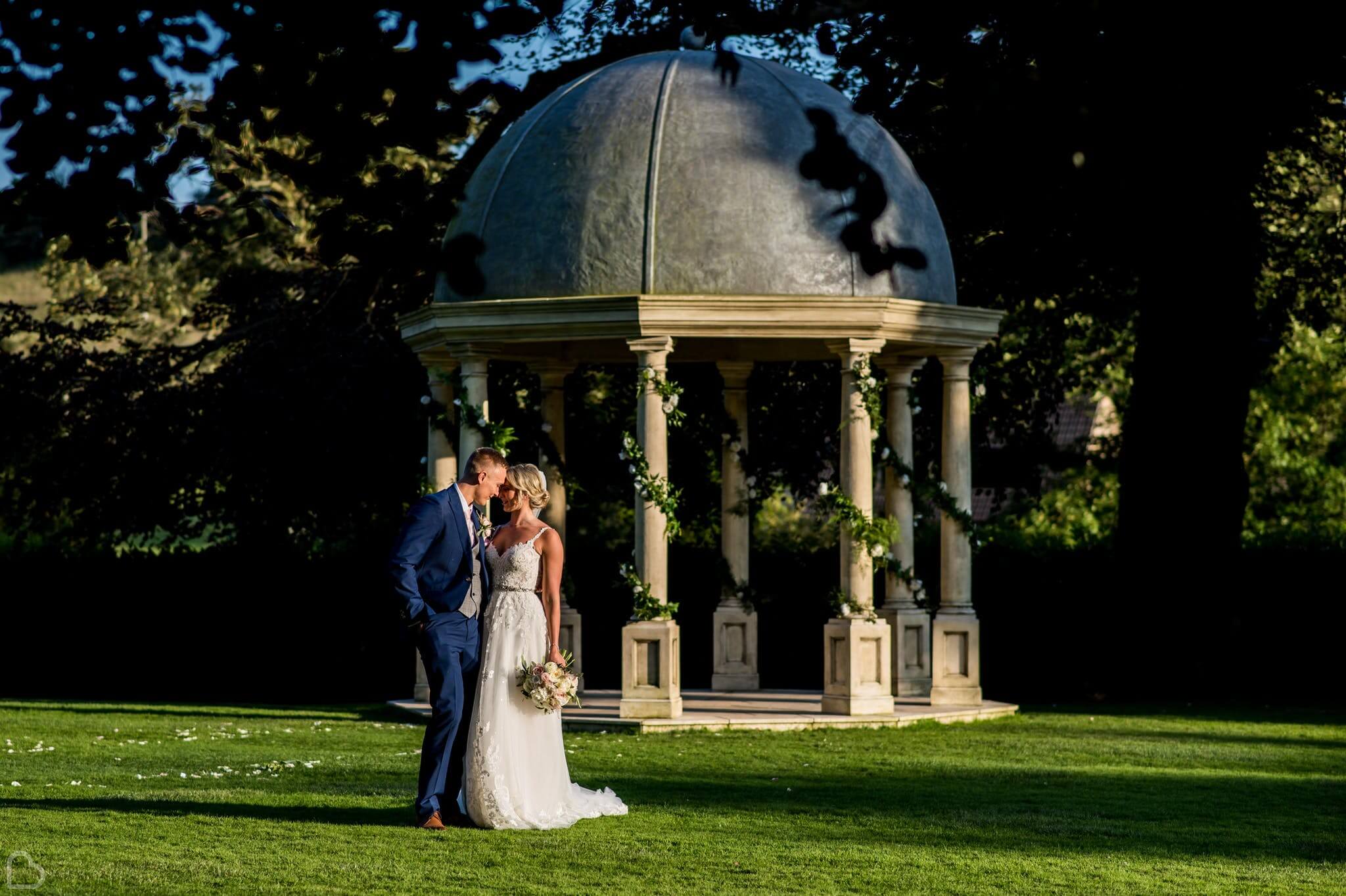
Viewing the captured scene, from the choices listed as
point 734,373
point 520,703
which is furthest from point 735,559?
point 520,703

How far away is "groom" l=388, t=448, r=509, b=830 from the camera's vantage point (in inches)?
393

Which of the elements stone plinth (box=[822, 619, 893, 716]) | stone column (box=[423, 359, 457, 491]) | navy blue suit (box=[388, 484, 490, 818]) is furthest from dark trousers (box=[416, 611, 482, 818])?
stone column (box=[423, 359, 457, 491])

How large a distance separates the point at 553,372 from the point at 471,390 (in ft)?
8.21

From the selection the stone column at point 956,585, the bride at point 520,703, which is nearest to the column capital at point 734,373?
the stone column at point 956,585

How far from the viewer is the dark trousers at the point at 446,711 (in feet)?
33.1

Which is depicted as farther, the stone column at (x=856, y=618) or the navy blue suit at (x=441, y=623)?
the stone column at (x=856, y=618)

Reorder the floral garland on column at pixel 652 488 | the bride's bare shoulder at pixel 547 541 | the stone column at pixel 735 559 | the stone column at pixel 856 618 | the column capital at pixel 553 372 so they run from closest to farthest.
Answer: the bride's bare shoulder at pixel 547 541
the floral garland on column at pixel 652 488
the stone column at pixel 856 618
the stone column at pixel 735 559
the column capital at pixel 553 372

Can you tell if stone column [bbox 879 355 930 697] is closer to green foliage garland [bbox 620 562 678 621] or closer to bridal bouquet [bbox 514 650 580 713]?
green foliage garland [bbox 620 562 678 621]

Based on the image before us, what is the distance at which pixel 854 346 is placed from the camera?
1631 centimetres

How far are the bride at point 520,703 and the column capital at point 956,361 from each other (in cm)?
752

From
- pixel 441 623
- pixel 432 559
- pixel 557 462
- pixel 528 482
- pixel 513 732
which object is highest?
pixel 557 462

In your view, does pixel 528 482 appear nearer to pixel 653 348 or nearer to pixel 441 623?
pixel 441 623

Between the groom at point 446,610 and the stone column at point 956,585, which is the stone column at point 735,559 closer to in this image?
the stone column at point 956,585

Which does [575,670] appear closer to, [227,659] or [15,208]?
[227,659]
